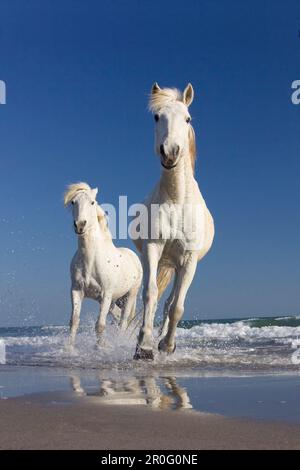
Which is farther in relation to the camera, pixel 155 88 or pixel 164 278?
pixel 164 278

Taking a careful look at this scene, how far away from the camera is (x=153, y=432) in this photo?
2412 millimetres

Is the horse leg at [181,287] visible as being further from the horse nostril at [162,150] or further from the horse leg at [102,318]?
the horse leg at [102,318]

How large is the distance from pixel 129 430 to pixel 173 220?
397 cm

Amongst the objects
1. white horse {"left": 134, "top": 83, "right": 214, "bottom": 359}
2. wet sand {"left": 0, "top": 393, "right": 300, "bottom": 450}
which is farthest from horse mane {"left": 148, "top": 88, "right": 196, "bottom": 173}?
wet sand {"left": 0, "top": 393, "right": 300, "bottom": 450}

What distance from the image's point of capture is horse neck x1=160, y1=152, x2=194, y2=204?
6426 millimetres

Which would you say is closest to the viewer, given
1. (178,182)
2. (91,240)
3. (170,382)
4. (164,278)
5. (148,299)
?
(170,382)

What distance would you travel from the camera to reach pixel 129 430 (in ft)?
8.07

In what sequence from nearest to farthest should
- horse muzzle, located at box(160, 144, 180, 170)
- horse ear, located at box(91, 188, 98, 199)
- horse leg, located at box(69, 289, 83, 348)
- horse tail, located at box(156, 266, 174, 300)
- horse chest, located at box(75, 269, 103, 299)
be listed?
horse muzzle, located at box(160, 144, 180, 170) < horse tail, located at box(156, 266, 174, 300) < horse leg, located at box(69, 289, 83, 348) < horse chest, located at box(75, 269, 103, 299) < horse ear, located at box(91, 188, 98, 199)

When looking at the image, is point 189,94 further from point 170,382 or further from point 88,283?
point 88,283

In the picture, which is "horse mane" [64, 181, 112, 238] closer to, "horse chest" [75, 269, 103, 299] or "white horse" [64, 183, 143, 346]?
"white horse" [64, 183, 143, 346]

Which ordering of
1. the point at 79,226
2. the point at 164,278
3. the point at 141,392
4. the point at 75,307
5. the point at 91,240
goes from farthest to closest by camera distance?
the point at 91,240, the point at 75,307, the point at 79,226, the point at 164,278, the point at 141,392

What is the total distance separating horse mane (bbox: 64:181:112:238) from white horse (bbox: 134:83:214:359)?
2.73 meters

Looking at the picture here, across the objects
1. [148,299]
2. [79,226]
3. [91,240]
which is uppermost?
[79,226]
